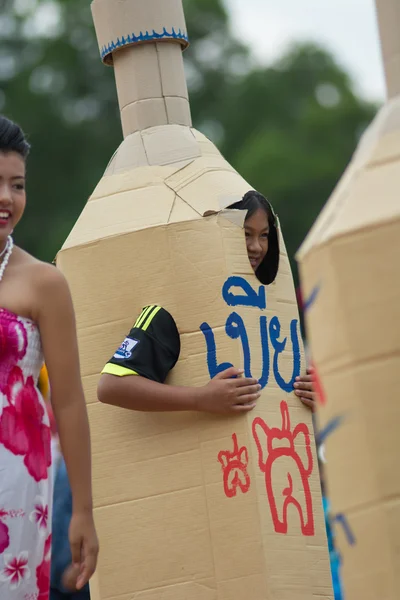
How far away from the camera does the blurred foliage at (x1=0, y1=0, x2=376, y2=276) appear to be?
26.8 meters

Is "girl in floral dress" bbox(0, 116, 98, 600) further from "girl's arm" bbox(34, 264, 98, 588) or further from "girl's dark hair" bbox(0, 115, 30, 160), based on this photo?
"girl's dark hair" bbox(0, 115, 30, 160)

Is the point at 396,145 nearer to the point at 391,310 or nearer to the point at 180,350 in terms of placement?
the point at 391,310

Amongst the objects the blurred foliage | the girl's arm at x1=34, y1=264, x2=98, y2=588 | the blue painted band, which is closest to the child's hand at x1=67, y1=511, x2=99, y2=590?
the girl's arm at x1=34, y1=264, x2=98, y2=588

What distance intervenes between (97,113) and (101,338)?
25.5 m

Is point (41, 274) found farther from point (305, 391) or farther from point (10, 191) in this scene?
point (305, 391)

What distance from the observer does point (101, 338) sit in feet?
13.7

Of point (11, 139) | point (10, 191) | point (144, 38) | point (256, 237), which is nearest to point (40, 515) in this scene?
point (10, 191)

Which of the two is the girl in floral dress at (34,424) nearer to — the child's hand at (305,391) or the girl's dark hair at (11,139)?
the girl's dark hair at (11,139)

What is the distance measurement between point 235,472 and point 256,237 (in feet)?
2.39

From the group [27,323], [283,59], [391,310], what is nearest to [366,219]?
[391,310]

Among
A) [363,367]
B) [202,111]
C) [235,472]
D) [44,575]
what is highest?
[202,111]

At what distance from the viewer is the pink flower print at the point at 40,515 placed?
3.25m

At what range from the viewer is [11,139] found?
3.45 meters

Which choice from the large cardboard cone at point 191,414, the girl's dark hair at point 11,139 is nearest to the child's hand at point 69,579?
the large cardboard cone at point 191,414
